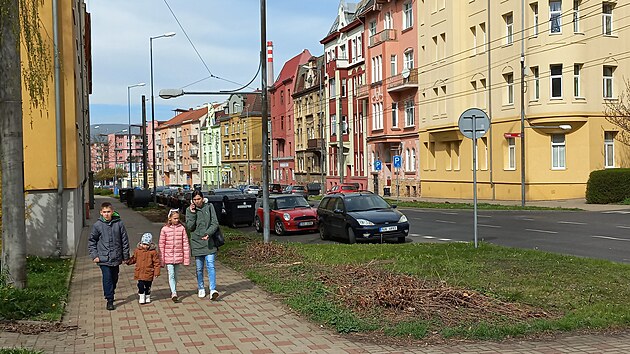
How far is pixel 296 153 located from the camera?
84.7 meters

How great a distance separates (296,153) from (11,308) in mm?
75964

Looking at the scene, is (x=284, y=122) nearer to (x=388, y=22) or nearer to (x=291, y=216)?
(x=388, y=22)

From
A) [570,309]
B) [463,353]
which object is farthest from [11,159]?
[570,309]

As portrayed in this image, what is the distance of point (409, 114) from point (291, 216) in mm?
33078

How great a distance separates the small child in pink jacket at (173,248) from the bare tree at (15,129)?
2016 millimetres

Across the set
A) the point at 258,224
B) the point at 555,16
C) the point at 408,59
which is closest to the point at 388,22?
the point at 408,59

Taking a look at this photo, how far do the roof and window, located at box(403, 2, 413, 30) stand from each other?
73957 millimetres

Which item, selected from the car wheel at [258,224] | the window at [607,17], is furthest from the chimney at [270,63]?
the car wheel at [258,224]

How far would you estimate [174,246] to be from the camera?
10.3 metres

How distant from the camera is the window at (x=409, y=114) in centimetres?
5488

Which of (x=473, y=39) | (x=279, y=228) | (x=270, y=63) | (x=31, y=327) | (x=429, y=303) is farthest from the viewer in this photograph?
(x=270, y=63)

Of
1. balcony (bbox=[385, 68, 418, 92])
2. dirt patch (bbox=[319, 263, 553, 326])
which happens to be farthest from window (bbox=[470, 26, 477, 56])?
dirt patch (bbox=[319, 263, 553, 326])

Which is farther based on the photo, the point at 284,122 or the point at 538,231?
the point at 284,122

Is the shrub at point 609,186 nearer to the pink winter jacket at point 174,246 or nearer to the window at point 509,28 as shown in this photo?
the window at point 509,28
